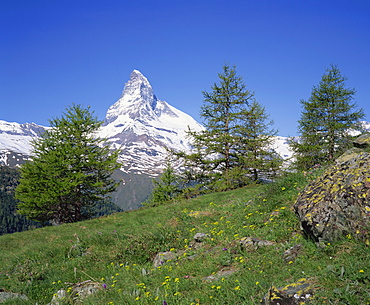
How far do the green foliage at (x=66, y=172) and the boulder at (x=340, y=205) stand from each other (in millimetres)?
23991

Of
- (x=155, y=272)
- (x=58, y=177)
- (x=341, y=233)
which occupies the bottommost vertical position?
(x=155, y=272)

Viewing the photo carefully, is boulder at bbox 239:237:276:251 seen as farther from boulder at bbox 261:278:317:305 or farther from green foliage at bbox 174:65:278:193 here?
green foliage at bbox 174:65:278:193

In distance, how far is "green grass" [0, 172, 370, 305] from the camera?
4582 mm

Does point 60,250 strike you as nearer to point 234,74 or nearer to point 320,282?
point 320,282

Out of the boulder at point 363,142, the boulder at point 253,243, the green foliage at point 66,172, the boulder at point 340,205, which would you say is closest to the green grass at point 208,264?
the boulder at point 253,243

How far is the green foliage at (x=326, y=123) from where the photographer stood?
1147 inches

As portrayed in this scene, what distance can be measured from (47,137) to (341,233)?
111ft

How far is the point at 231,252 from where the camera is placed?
21.9 ft

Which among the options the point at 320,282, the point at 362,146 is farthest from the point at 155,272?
the point at 362,146

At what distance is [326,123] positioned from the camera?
29.5 m

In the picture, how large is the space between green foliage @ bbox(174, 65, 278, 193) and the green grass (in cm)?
1645

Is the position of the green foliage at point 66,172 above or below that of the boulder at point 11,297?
above

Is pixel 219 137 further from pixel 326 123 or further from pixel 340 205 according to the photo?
pixel 340 205

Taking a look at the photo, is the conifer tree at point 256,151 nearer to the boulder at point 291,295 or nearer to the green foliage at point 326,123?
the green foliage at point 326,123
